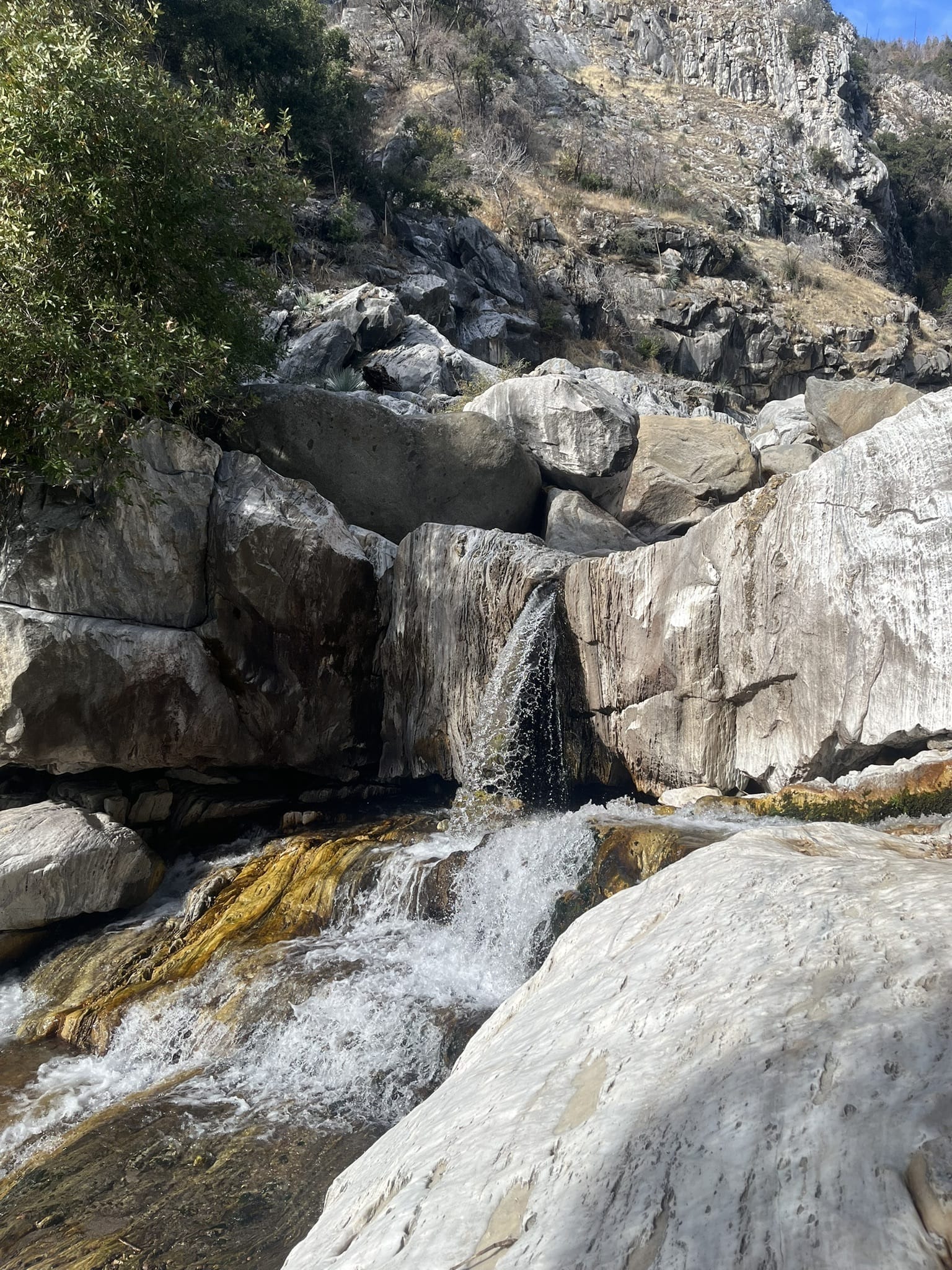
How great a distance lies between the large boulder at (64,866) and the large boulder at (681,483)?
8.15 m

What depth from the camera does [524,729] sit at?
8.18 m

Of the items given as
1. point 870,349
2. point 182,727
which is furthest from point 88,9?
point 870,349

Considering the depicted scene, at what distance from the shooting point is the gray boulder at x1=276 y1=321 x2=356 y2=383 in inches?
560

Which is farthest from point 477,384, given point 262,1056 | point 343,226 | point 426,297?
point 262,1056

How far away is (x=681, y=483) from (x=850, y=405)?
3.85 meters

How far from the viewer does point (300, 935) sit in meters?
5.95

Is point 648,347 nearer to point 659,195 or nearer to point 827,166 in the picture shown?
point 659,195

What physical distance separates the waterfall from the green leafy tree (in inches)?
616

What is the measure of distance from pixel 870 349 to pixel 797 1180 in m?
32.1

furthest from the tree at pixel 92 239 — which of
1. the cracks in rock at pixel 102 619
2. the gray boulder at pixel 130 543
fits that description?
the cracks in rock at pixel 102 619

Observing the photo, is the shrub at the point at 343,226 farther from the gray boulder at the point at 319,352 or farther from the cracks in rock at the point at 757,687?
the cracks in rock at the point at 757,687

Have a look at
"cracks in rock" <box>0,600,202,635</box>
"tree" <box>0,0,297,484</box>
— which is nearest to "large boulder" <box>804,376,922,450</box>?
"tree" <box>0,0,297,484</box>

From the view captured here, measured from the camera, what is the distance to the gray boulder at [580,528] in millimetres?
11383

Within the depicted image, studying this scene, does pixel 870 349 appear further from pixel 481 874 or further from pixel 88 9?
pixel 481 874
